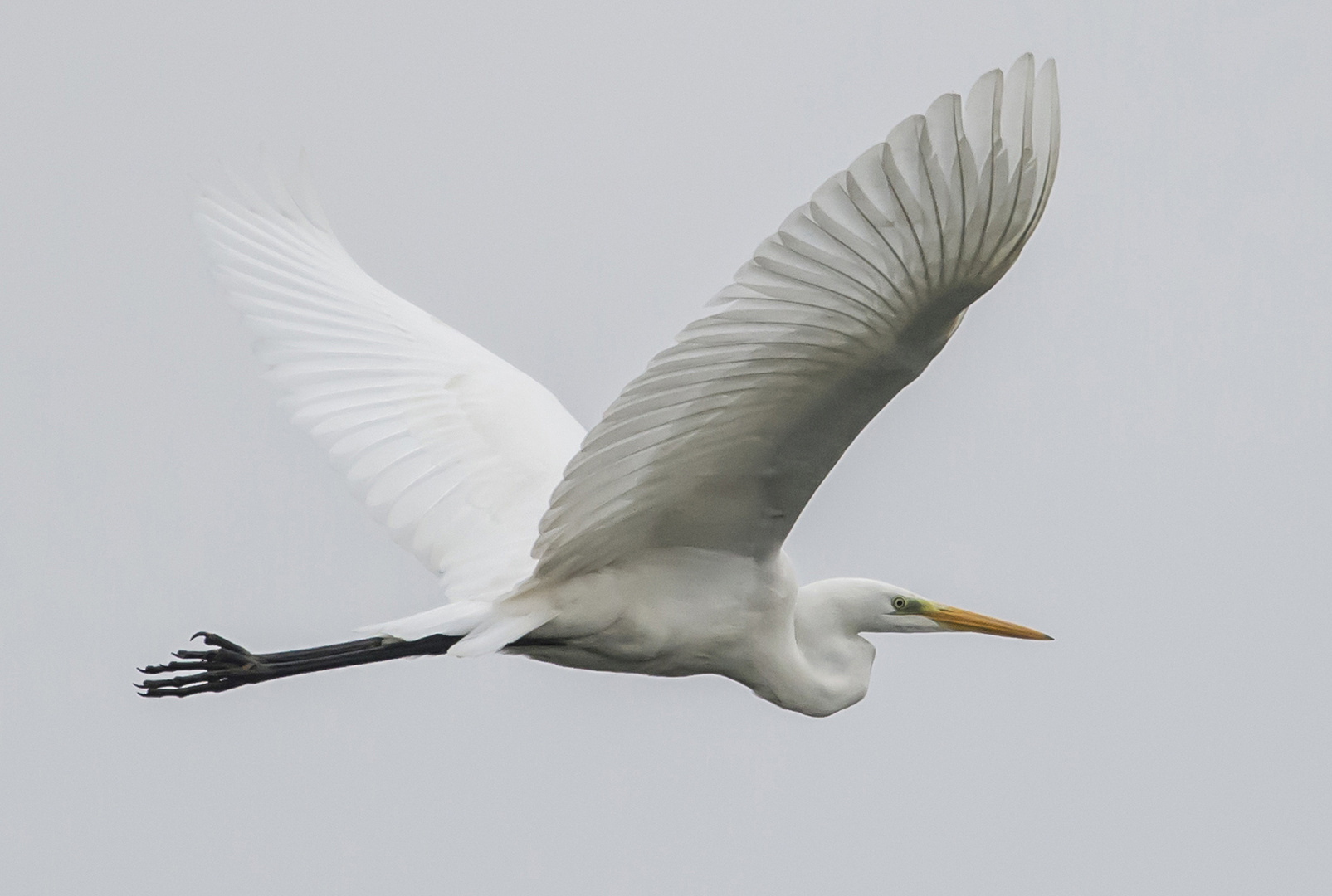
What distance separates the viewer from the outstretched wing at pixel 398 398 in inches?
251

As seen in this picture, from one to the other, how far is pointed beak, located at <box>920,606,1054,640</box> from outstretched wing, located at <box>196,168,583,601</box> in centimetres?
167

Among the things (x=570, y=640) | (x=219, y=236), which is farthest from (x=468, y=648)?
(x=219, y=236)

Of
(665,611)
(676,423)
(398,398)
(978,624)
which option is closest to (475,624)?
(665,611)

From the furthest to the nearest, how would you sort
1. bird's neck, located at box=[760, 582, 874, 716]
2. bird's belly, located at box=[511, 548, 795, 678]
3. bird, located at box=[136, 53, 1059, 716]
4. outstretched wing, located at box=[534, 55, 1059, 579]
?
1. bird's neck, located at box=[760, 582, 874, 716]
2. bird's belly, located at box=[511, 548, 795, 678]
3. bird, located at box=[136, 53, 1059, 716]
4. outstretched wing, located at box=[534, 55, 1059, 579]

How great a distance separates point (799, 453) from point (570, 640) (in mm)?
1260

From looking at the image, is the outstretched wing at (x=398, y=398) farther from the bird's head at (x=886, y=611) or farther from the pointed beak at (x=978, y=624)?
the pointed beak at (x=978, y=624)

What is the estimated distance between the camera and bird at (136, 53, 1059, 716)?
412cm

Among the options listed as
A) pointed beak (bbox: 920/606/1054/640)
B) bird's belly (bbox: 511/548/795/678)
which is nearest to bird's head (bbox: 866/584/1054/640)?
pointed beak (bbox: 920/606/1054/640)

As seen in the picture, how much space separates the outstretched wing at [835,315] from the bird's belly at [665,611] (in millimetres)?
470

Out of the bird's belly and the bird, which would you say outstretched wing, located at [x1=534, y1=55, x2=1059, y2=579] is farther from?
the bird's belly

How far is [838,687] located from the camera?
6387 millimetres

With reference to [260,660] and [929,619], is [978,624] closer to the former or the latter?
[929,619]

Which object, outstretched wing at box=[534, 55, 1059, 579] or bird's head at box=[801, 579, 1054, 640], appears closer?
outstretched wing at box=[534, 55, 1059, 579]

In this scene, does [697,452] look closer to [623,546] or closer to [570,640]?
[623,546]
